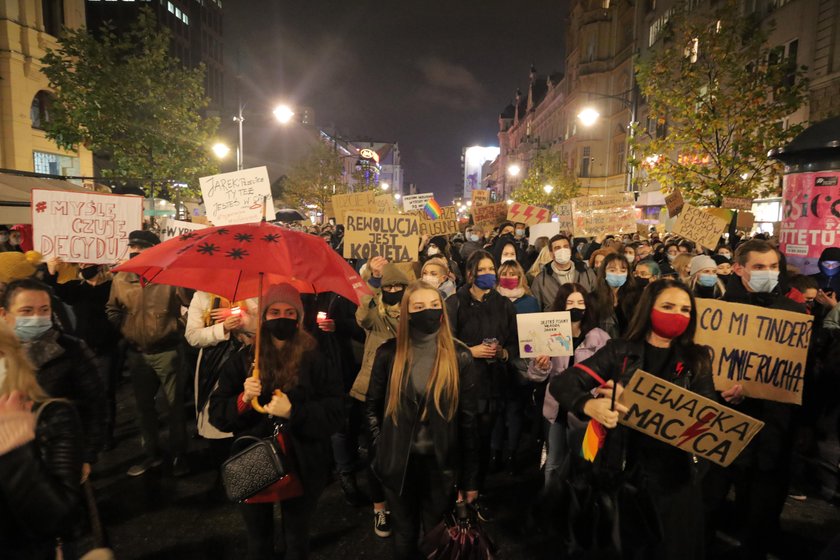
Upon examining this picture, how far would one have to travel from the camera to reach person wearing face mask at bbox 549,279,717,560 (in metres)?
2.59

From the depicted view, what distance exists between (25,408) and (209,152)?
820 inches

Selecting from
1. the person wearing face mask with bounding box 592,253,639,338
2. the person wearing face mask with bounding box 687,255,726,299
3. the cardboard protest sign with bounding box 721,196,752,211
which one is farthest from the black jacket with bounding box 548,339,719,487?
the cardboard protest sign with bounding box 721,196,752,211

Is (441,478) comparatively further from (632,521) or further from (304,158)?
(304,158)

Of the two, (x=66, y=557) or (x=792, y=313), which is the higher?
(x=792, y=313)

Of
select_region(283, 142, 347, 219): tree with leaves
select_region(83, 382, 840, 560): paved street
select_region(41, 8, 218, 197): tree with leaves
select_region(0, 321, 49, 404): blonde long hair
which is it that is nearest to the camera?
select_region(0, 321, 49, 404): blonde long hair

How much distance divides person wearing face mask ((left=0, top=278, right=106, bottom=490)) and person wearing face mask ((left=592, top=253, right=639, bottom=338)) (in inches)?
170

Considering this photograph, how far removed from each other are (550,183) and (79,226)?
4300cm

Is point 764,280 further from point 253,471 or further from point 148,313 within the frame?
point 148,313

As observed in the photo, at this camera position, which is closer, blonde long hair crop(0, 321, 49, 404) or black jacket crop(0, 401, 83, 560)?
black jacket crop(0, 401, 83, 560)

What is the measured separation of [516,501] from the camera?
4621 mm

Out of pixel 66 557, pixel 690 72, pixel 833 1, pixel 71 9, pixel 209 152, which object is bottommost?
pixel 66 557

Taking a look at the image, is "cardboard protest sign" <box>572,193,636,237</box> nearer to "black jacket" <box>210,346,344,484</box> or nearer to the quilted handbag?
"black jacket" <box>210,346,344,484</box>

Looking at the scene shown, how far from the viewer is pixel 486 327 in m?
4.80

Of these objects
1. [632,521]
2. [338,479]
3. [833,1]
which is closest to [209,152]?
[338,479]
